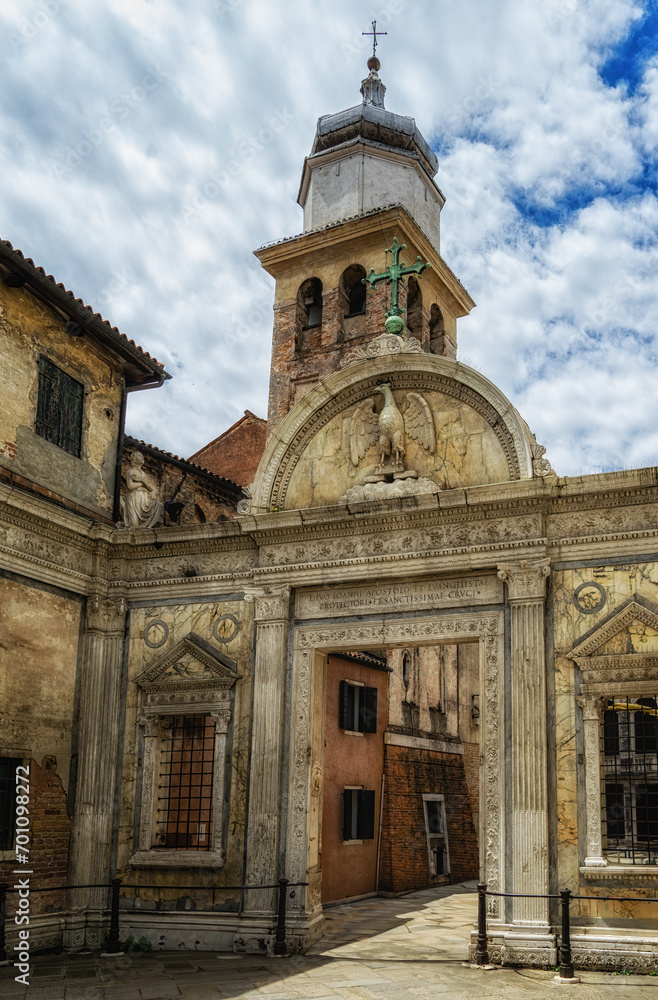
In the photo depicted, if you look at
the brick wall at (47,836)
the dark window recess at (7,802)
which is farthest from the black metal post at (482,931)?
the dark window recess at (7,802)

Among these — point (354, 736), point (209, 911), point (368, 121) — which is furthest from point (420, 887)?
point (368, 121)

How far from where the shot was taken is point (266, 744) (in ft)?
42.4

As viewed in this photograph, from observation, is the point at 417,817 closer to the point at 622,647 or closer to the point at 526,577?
the point at 526,577

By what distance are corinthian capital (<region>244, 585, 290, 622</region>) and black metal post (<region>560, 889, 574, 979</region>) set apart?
5.16 meters

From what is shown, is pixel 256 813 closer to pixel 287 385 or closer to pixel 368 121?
pixel 287 385

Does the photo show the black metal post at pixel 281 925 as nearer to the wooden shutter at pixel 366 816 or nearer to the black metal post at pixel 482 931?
the black metal post at pixel 482 931

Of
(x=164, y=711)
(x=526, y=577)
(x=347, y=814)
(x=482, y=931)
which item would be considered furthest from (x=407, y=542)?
(x=347, y=814)

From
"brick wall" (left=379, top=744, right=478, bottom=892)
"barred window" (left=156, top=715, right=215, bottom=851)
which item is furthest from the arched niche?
"brick wall" (left=379, top=744, right=478, bottom=892)

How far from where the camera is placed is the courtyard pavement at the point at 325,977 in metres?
9.70

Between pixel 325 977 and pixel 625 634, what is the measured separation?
17.5 ft

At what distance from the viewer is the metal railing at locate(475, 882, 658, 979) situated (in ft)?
33.4

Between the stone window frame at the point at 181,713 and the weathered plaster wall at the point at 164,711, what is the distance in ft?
0.30

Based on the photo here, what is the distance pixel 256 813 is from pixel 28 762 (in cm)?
321

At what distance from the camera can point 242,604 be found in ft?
45.2
